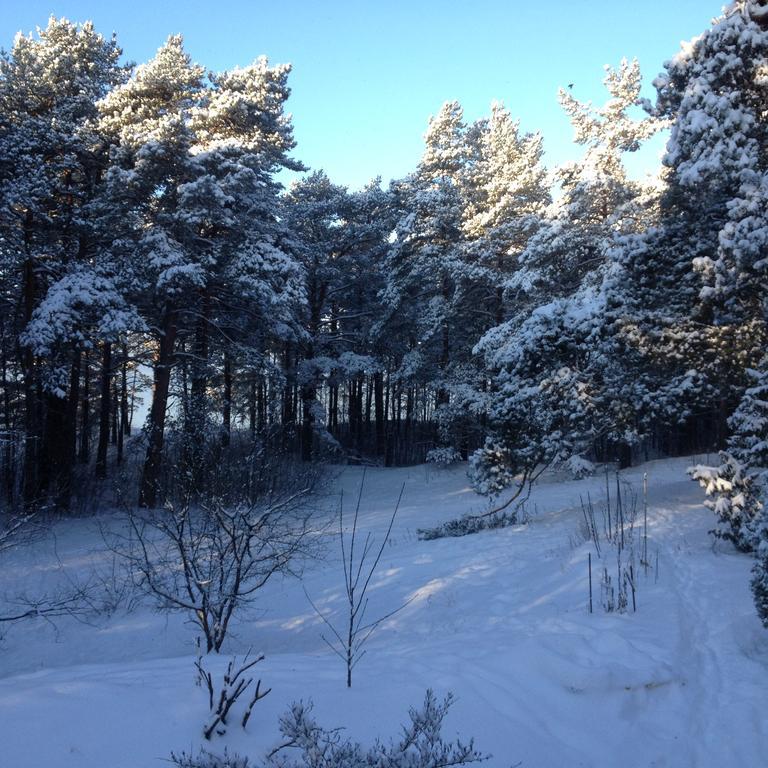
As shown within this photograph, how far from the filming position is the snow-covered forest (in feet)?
11.5

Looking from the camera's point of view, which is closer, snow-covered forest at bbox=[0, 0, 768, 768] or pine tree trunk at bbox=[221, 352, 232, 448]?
snow-covered forest at bbox=[0, 0, 768, 768]

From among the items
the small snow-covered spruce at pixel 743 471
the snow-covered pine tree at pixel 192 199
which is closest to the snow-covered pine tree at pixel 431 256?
the snow-covered pine tree at pixel 192 199

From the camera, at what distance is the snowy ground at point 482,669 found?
10.1 feet

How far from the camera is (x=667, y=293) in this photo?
31.6 feet

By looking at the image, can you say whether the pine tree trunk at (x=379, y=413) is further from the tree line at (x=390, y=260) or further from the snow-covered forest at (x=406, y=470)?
the snow-covered forest at (x=406, y=470)

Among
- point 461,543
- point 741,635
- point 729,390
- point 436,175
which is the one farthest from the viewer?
point 436,175

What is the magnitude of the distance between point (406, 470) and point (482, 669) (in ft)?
63.6

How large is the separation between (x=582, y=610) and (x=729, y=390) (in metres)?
5.72

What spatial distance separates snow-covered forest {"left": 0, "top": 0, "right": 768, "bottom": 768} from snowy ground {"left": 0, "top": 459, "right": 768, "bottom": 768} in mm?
32

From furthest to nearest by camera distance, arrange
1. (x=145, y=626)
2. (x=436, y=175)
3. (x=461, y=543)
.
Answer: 1. (x=436, y=175)
2. (x=461, y=543)
3. (x=145, y=626)

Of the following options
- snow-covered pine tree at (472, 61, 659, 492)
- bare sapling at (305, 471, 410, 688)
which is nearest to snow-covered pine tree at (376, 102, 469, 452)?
snow-covered pine tree at (472, 61, 659, 492)

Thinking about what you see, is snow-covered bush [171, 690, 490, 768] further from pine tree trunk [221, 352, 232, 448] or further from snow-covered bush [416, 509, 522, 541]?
pine tree trunk [221, 352, 232, 448]

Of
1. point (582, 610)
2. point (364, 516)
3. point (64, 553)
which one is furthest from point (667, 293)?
point (64, 553)

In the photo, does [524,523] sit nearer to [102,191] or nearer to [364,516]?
[364,516]
